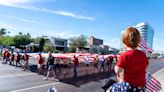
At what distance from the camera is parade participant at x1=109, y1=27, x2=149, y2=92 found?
3.93 metres

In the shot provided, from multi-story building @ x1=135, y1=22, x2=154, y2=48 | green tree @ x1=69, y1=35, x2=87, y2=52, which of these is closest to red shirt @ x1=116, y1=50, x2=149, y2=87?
multi-story building @ x1=135, y1=22, x2=154, y2=48

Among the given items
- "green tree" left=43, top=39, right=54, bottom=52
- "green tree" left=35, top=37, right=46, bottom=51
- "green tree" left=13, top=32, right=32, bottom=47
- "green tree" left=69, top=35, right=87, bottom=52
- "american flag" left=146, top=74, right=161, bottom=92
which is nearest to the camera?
"american flag" left=146, top=74, right=161, bottom=92

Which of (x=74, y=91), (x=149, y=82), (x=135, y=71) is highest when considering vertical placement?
(x=135, y=71)

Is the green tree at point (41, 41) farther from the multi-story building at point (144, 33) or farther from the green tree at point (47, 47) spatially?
the multi-story building at point (144, 33)

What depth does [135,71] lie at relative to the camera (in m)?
4.00

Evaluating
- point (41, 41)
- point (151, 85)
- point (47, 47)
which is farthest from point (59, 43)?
point (151, 85)

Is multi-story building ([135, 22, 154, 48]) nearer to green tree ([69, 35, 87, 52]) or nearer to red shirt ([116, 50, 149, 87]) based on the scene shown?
red shirt ([116, 50, 149, 87])

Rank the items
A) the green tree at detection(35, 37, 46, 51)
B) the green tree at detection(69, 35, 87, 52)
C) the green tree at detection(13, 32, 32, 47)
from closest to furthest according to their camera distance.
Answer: the green tree at detection(13, 32, 32, 47)
the green tree at detection(35, 37, 46, 51)
the green tree at detection(69, 35, 87, 52)

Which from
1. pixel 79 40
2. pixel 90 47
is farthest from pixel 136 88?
pixel 90 47

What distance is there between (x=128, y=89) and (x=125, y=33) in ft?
2.44

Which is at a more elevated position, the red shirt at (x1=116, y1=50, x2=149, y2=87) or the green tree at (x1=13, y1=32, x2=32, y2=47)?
the green tree at (x1=13, y1=32, x2=32, y2=47)

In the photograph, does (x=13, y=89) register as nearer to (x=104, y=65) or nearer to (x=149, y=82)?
(x=149, y=82)

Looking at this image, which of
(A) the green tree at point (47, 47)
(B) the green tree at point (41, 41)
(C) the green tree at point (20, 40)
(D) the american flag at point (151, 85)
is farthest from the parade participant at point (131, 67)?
(C) the green tree at point (20, 40)

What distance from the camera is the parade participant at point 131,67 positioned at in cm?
393
